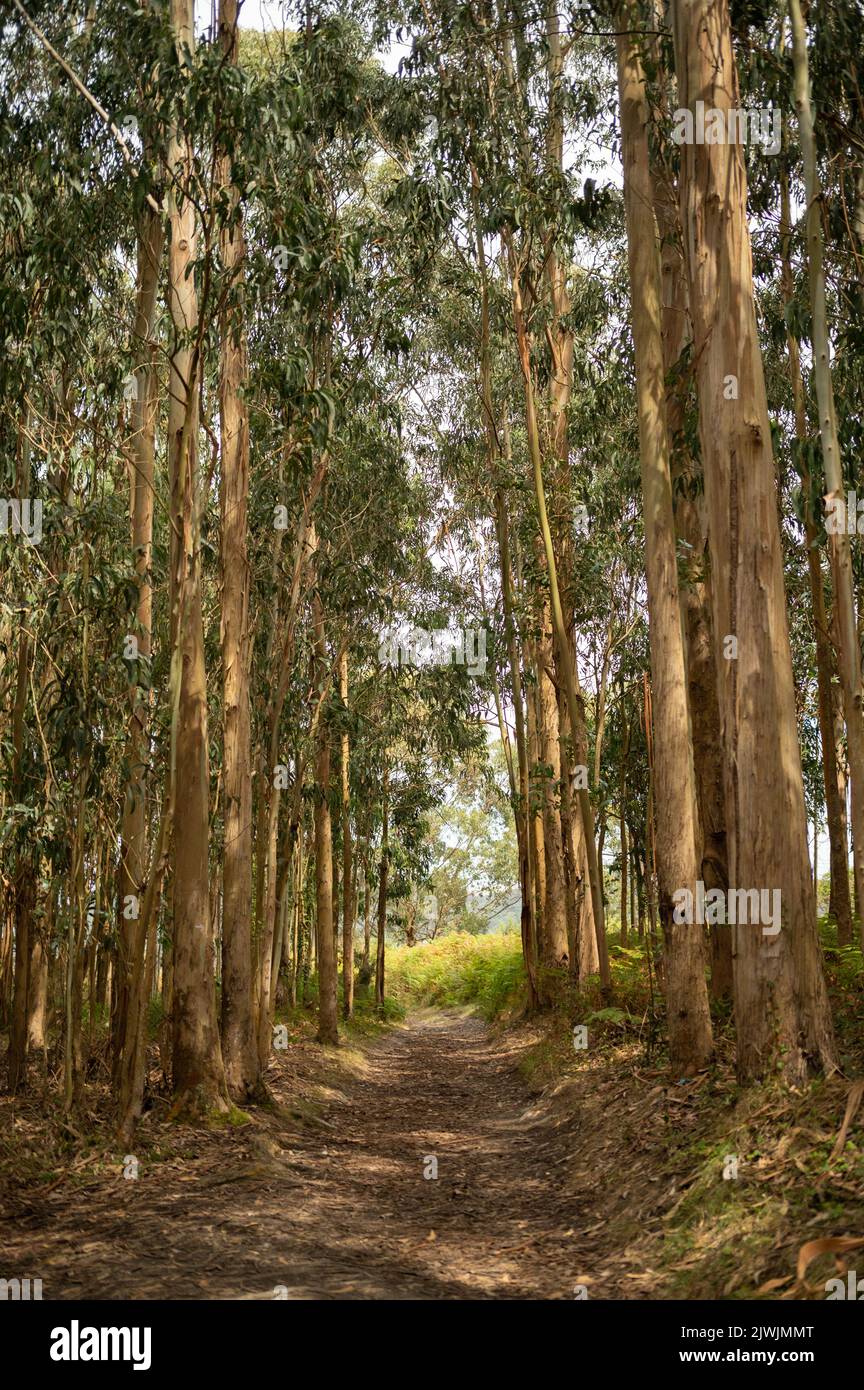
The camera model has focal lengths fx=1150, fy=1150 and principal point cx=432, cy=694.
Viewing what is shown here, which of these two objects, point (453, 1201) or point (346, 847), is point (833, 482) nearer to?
point (453, 1201)

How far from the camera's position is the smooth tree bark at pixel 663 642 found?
7.45 meters

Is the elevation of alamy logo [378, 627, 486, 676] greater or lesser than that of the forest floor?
greater

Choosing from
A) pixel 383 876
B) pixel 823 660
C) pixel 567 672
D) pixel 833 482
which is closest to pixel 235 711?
pixel 567 672

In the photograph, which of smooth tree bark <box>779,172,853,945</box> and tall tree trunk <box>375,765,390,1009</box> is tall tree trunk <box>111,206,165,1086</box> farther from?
tall tree trunk <box>375,765,390,1009</box>

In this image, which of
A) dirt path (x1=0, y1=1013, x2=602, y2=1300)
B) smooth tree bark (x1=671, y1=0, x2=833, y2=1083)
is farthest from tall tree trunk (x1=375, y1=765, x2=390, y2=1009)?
smooth tree bark (x1=671, y1=0, x2=833, y2=1083)

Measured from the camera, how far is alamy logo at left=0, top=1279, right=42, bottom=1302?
4328 mm

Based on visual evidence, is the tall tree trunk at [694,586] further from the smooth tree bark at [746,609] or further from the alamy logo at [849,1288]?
the alamy logo at [849,1288]

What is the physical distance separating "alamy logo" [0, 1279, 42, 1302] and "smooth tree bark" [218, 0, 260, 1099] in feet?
14.3

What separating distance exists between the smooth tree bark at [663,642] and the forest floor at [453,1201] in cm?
53

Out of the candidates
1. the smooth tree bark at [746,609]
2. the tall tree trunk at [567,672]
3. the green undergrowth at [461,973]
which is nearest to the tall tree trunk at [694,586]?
the tall tree trunk at [567,672]

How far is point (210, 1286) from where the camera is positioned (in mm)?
4590
